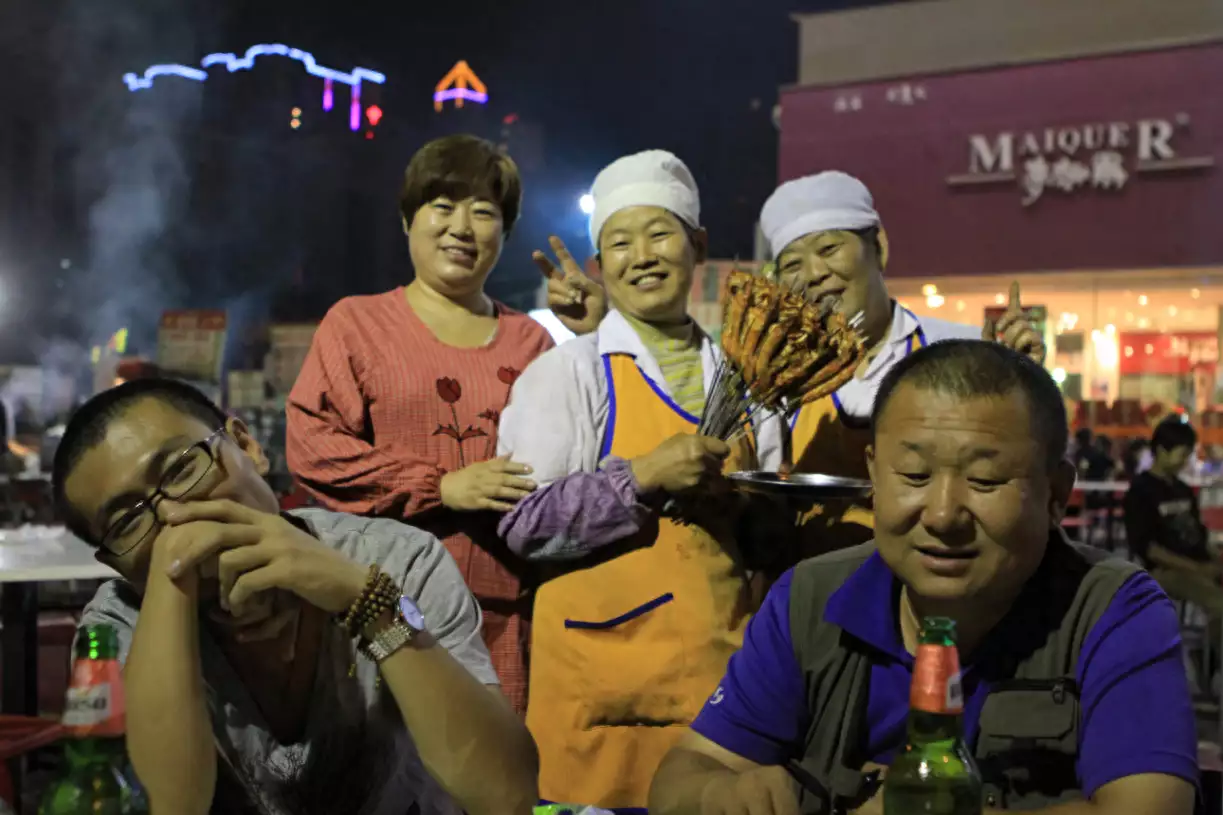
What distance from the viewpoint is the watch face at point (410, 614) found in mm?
1554

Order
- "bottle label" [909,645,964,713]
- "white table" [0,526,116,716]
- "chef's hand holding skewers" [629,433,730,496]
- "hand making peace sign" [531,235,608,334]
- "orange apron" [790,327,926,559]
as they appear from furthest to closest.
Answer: "white table" [0,526,116,716]
"hand making peace sign" [531,235,608,334]
"orange apron" [790,327,926,559]
"chef's hand holding skewers" [629,433,730,496]
"bottle label" [909,645,964,713]

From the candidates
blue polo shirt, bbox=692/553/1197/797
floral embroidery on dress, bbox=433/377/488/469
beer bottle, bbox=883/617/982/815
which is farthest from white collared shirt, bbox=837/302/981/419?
beer bottle, bbox=883/617/982/815

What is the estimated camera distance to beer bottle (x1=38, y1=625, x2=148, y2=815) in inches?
47.1

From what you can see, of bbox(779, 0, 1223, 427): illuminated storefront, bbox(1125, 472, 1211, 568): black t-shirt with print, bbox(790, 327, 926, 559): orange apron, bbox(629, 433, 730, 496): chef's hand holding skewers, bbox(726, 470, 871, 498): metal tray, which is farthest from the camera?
bbox(779, 0, 1223, 427): illuminated storefront

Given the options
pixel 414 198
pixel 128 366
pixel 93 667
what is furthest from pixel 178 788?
pixel 128 366

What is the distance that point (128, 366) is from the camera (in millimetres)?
7828

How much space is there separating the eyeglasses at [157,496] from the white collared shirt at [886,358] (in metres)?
1.55

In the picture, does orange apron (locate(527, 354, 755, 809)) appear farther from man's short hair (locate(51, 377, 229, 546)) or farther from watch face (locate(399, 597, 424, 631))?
man's short hair (locate(51, 377, 229, 546))

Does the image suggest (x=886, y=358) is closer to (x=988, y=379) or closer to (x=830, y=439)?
(x=830, y=439)

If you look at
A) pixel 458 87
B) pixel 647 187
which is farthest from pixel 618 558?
pixel 458 87

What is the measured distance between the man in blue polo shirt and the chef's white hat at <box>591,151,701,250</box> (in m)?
1.15

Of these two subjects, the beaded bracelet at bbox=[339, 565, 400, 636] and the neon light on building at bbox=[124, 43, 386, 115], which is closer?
the beaded bracelet at bbox=[339, 565, 400, 636]

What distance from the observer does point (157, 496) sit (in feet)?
5.10

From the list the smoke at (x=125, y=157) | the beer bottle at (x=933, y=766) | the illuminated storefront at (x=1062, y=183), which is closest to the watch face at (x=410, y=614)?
the beer bottle at (x=933, y=766)
